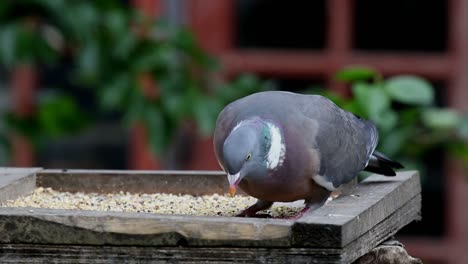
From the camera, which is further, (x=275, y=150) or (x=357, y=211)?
(x=275, y=150)

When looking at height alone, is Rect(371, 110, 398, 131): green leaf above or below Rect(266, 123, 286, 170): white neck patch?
below

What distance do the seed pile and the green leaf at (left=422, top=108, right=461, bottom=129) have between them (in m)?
1.45

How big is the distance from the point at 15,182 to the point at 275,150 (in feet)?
2.60

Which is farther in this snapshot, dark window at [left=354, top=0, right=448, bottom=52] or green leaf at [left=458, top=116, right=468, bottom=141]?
dark window at [left=354, top=0, right=448, bottom=52]

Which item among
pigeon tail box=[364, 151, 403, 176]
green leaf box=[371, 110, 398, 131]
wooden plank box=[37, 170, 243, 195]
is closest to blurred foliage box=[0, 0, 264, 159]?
green leaf box=[371, 110, 398, 131]

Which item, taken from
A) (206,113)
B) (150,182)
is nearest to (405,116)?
(206,113)

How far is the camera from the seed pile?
3.11 metres

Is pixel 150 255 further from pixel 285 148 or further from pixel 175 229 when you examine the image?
pixel 285 148

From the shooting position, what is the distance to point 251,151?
9.36ft

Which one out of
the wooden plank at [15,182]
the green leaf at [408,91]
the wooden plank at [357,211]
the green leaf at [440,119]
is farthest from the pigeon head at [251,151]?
the green leaf at [440,119]

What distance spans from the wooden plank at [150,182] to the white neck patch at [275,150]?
520 millimetres

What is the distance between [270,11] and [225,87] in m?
0.46

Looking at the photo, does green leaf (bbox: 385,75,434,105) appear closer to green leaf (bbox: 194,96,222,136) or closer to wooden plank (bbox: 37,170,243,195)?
wooden plank (bbox: 37,170,243,195)

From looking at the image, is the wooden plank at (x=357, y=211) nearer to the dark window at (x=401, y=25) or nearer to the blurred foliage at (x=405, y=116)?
the blurred foliage at (x=405, y=116)
